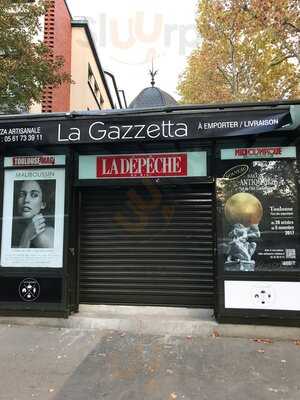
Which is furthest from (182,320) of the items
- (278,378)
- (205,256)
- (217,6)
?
(217,6)

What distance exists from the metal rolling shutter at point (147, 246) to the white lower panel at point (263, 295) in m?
0.62

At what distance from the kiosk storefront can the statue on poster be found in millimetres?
14

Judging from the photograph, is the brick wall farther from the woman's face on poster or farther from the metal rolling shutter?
the metal rolling shutter

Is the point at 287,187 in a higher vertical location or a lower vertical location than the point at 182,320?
higher

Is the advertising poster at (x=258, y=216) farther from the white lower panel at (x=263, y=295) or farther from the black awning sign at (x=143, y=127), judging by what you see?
the black awning sign at (x=143, y=127)

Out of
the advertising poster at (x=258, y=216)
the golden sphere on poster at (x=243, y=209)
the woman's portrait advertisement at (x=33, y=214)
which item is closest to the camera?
the advertising poster at (x=258, y=216)

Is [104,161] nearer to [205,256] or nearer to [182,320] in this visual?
[205,256]

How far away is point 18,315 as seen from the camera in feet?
24.9

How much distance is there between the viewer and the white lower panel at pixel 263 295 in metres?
6.88

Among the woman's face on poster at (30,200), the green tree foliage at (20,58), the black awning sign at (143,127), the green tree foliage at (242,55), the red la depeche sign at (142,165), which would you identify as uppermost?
the green tree foliage at (242,55)

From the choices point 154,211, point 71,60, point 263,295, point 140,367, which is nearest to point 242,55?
point 71,60

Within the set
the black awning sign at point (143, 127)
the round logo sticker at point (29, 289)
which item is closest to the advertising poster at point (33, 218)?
the round logo sticker at point (29, 289)

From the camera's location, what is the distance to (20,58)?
32.2 feet

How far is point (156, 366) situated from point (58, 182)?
132 inches
